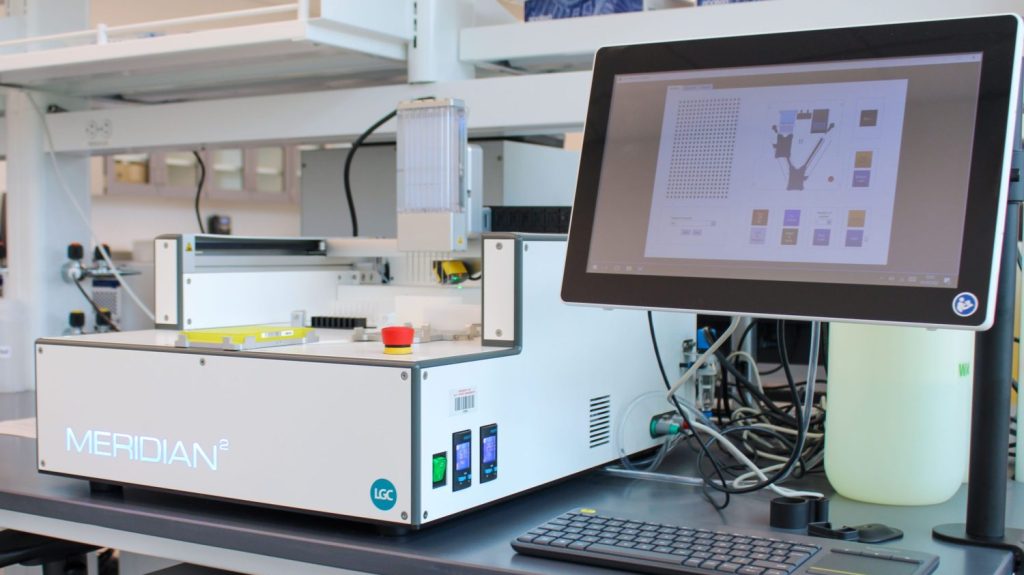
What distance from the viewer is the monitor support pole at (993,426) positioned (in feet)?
2.85

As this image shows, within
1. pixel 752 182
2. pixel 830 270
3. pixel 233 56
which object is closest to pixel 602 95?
pixel 752 182

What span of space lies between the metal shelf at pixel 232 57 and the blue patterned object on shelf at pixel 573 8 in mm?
206

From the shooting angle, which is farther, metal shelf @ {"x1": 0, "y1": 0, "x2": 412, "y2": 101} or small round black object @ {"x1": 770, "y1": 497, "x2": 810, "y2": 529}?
metal shelf @ {"x1": 0, "y1": 0, "x2": 412, "y2": 101}

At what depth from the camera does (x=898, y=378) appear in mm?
1044

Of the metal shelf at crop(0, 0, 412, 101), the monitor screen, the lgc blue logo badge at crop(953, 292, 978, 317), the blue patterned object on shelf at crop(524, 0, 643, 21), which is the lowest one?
the lgc blue logo badge at crop(953, 292, 978, 317)

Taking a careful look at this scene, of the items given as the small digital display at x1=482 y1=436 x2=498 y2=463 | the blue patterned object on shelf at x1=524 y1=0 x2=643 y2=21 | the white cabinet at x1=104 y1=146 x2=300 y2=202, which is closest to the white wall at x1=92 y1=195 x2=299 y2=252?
the white cabinet at x1=104 y1=146 x2=300 y2=202

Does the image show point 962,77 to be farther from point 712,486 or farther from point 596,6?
point 596,6

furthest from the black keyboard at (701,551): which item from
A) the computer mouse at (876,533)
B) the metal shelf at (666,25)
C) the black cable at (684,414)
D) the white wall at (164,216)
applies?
the white wall at (164,216)

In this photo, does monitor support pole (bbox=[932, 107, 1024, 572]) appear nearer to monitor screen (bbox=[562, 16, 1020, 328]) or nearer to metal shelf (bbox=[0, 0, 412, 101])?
A: monitor screen (bbox=[562, 16, 1020, 328])

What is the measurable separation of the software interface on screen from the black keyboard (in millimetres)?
230

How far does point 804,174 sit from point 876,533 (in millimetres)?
337

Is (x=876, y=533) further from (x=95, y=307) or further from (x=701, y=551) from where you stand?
(x=95, y=307)

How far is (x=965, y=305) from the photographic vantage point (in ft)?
2.56

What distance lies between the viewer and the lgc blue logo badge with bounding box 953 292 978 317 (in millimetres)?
776
